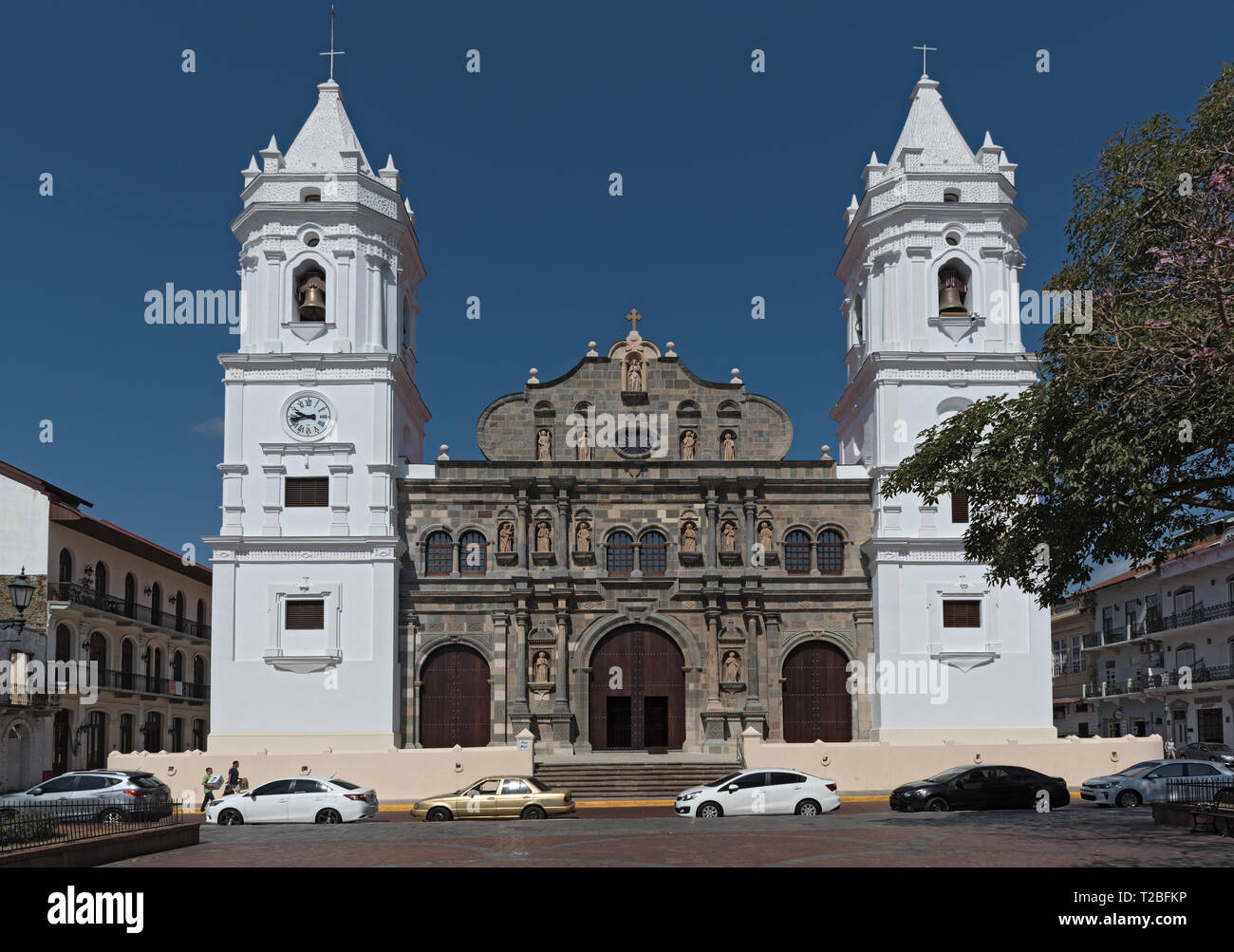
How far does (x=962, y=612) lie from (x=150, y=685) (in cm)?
3015

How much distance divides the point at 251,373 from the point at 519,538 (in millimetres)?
9673

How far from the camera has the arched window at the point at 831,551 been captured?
41.6 m

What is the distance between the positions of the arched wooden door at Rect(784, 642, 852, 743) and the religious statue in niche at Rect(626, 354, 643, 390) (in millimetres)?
9962

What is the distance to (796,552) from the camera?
137ft

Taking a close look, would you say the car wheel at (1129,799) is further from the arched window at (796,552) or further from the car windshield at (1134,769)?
the arched window at (796,552)

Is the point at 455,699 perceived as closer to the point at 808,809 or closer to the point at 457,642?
the point at 457,642

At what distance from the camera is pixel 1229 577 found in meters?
50.8

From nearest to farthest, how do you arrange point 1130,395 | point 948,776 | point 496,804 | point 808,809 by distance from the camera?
point 1130,395
point 808,809
point 496,804
point 948,776

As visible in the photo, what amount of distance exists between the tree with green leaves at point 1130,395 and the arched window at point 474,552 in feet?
63.9

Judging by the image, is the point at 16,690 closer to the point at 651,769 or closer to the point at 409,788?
the point at 409,788

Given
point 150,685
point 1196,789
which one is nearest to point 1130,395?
point 1196,789

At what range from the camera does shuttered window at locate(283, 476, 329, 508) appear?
1577 inches

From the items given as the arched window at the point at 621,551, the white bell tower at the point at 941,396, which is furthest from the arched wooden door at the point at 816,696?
the arched window at the point at 621,551
